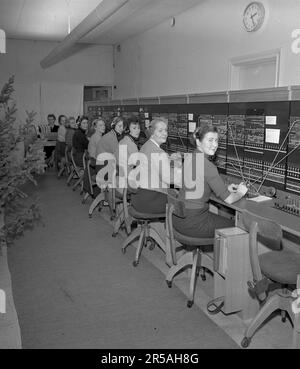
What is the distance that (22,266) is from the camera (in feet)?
11.8

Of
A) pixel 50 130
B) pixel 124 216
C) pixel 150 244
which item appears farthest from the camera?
pixel 50 130

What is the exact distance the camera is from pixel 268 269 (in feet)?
7.48

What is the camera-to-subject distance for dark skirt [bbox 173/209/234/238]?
283 cm

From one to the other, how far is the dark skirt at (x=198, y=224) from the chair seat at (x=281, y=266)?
1.50 ft

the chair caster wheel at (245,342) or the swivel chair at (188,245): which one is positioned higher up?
the swivel chair at (188,245)

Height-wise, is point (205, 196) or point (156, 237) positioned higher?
point (205, 196)

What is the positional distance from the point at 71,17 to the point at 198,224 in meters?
5.82

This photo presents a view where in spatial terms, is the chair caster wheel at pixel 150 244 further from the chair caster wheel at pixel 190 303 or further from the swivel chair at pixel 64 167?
the swivel chair at pixel 64 167

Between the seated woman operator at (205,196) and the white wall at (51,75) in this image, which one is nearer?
the seated woman operator at (205,196)

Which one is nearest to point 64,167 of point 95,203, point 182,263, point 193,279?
point 95,203

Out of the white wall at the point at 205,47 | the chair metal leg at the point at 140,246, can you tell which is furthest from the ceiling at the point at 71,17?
the chair metal leg at the point at 140,246

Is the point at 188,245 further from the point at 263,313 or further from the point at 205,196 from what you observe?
the point at 263,313

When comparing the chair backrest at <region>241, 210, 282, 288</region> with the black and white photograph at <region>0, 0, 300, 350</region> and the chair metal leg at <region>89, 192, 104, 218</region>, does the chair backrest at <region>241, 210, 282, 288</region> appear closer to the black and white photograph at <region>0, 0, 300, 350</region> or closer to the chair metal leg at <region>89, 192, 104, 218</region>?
the black and white photograph at <region>0, 0, 300, 350</region>

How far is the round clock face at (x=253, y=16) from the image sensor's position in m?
5.07
